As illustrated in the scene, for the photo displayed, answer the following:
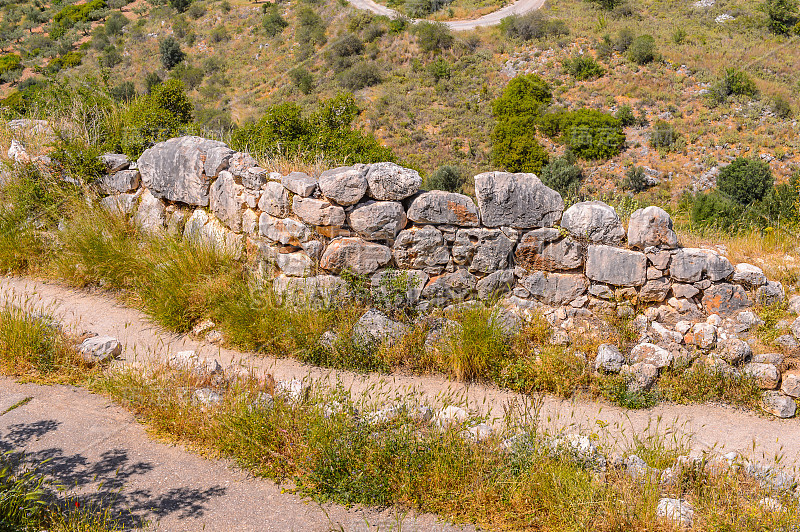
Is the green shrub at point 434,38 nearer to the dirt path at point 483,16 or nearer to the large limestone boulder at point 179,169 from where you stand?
the dirt path at point 483,16

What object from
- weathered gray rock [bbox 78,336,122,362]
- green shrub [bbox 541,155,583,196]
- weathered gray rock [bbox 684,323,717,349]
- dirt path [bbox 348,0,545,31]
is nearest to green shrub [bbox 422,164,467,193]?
green shrub [bbox 541,155,583,196]

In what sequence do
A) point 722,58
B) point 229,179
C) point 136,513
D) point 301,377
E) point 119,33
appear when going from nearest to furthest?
point 136,513
point 301,377
point 229,179
point 722,58
point 119,33

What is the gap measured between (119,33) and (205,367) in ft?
156

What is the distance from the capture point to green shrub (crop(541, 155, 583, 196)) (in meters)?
22.2

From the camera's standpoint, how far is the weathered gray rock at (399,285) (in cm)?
594

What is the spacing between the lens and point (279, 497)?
12.4 ft

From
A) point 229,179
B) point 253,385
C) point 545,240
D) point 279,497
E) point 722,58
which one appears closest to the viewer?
point 279,497

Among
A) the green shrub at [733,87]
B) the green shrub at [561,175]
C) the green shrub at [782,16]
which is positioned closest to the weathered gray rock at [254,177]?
the green shrub at [561,175]

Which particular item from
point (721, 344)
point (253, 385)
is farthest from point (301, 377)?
point (721, 344)

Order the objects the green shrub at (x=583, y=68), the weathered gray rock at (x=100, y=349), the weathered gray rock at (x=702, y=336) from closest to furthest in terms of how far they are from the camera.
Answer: the weathered gray rock at (x=100, y=349), the weathered gray rock at (x=702, y=336), the green shrub at (x=583, y=68)

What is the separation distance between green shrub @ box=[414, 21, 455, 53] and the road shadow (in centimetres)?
3314

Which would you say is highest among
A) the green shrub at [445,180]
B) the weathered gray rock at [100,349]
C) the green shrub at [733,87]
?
the weathered gray rock at [100,349]

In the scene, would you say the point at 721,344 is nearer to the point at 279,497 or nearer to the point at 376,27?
the point at 279,497

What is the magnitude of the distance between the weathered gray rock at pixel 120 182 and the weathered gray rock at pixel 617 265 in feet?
19.3
